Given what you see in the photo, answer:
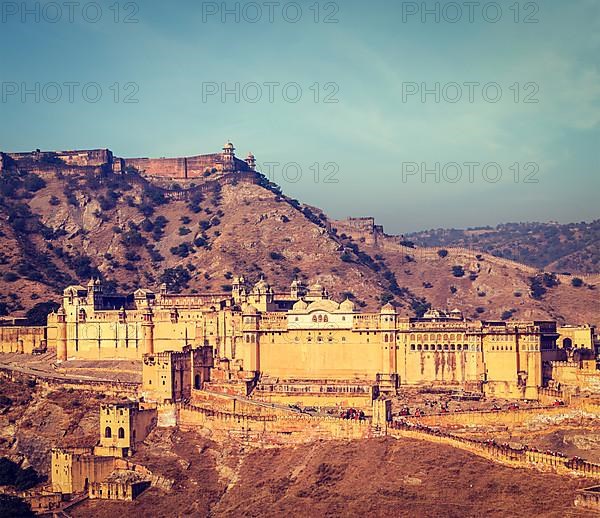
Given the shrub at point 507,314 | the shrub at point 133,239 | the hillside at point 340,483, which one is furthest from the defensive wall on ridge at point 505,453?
the shrub at point 133,239

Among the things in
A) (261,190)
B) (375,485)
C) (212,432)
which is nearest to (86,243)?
(261,190)

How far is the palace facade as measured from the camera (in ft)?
247

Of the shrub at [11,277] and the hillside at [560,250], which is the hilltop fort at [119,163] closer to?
the shrub at [11,277]

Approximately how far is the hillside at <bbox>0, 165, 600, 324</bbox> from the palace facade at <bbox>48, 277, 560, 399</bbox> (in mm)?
17978

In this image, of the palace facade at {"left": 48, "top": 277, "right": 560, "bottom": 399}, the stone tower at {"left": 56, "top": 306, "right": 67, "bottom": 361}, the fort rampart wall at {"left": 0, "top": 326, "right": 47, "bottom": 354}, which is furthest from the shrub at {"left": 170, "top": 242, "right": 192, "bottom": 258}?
the palace facade at {"left": 48, "top": 277, "right": 560, "bottom": 399}

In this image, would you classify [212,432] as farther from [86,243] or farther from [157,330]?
[86,243]

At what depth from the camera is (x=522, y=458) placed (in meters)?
61.4

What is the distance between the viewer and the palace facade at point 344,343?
2964 inches

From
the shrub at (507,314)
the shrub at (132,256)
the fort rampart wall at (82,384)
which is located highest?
the shrub at (132,256)

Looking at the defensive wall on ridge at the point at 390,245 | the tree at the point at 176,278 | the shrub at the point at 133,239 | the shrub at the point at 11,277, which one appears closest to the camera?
the tree at the point at 176,278

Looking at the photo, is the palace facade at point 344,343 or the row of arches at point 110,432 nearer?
the row of arches at point 110,432

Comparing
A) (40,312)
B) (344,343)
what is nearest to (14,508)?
(344,343)

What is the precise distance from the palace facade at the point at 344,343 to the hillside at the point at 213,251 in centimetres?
1798

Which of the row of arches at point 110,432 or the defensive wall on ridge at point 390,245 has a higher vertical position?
the defensive wall on ridge at point 390,245
